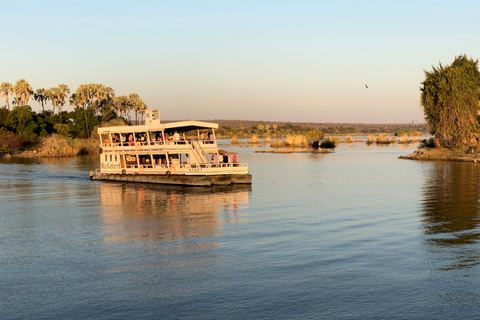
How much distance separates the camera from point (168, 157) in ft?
160

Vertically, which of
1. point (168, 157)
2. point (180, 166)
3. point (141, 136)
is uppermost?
point (141, 136)

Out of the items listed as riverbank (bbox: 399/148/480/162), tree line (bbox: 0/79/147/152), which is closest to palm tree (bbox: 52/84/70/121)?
tree line (bbox: 0/79/147/152)

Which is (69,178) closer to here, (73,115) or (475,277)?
(475,277)

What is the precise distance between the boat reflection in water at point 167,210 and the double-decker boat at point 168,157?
4.13 ft

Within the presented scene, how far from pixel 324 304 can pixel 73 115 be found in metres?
129

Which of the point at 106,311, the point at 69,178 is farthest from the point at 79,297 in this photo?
the point at 69,178

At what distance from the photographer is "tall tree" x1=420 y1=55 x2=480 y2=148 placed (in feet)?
265

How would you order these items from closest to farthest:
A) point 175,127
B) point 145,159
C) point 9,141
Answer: point 175,127 < point 145,159 < point 9,141

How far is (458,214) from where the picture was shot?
2805 cm

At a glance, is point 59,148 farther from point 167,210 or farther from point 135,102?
point 167,210

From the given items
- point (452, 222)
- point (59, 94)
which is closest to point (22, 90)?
point (59, 94)

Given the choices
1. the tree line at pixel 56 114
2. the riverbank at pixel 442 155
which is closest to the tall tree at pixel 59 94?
the tree line at pixel 56 114

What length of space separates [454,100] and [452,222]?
6036cm

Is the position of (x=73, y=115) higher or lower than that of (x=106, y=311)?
higher
